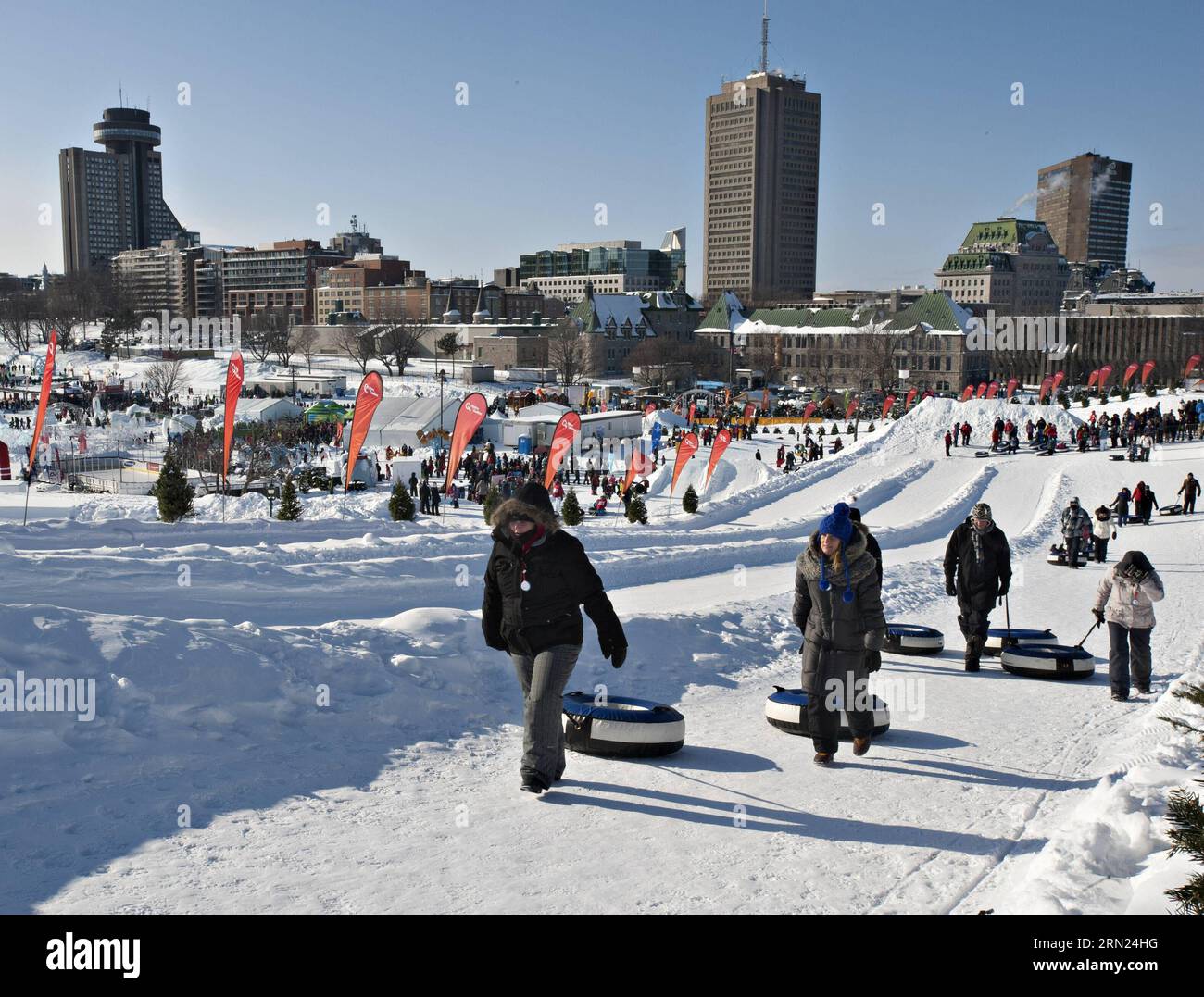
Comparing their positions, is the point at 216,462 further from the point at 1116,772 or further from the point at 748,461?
the point at 1116,772

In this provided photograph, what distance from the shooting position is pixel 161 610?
10.5 m

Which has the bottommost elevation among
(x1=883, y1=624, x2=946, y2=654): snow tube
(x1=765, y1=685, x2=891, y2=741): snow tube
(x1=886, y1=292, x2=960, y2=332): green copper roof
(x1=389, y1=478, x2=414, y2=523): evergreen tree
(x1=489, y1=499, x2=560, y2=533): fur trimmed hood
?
(x1=389, y1=478, x2=414, y2=523): evergreen tree

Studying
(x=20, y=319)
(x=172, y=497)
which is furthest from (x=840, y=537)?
(x=20, y=319)

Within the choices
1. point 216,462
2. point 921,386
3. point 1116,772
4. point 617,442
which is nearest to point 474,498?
point 216,462

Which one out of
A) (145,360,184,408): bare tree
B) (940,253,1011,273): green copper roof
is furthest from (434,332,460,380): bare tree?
(940,253,1011,273): green copper roof

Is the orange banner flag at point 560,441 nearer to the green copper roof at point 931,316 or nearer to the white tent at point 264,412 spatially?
the white tent at point 264,412

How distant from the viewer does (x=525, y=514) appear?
16.8ft

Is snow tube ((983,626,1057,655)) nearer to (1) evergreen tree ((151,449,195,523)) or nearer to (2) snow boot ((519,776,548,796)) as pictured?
(2) snow boot ((519,776,548,796))

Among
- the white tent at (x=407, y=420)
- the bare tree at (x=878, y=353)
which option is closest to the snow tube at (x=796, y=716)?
the white tent at (x=407, y=420)

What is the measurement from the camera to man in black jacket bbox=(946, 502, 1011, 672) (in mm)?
8945

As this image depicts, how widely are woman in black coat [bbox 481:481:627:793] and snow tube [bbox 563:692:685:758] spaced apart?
2.89ft

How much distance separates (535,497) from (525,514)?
125 mm

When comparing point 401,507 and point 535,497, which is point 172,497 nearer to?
point 401,507

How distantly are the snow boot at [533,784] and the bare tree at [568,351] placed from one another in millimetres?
87077
